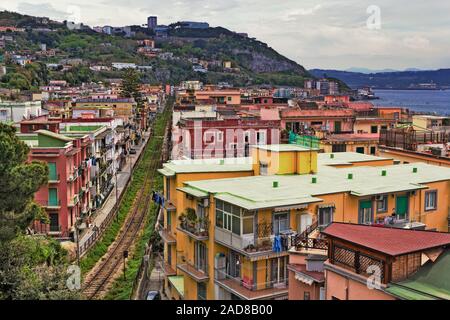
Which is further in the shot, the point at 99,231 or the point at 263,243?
the point at 99,231

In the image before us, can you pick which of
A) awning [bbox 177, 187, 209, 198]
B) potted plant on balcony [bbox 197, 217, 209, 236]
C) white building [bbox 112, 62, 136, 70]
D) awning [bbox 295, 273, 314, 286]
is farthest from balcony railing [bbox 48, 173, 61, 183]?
white building [bbox 112, 62, 136, 70]

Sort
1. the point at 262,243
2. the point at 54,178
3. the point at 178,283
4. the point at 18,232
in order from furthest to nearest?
the point at 54,178 < the point at 178,283 < the point at 18,232 < the point at 262,243

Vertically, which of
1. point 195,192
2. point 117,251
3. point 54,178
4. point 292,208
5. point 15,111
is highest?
point 15,111

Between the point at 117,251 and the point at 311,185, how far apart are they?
12971 millimetres

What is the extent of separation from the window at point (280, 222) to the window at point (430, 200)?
456cm

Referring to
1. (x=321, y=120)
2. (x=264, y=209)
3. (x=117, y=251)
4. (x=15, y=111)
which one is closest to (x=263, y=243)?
(x=264, y=209)

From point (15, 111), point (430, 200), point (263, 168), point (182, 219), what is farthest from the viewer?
point (15, 111)

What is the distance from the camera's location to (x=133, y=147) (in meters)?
57.1

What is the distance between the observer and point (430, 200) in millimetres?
15734

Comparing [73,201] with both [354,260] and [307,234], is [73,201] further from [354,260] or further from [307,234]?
[354,260]

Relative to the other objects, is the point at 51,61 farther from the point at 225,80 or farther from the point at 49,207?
the point at 49,207

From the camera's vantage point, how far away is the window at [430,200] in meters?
15.6

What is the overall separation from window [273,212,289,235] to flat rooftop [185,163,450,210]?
0.35 meters
